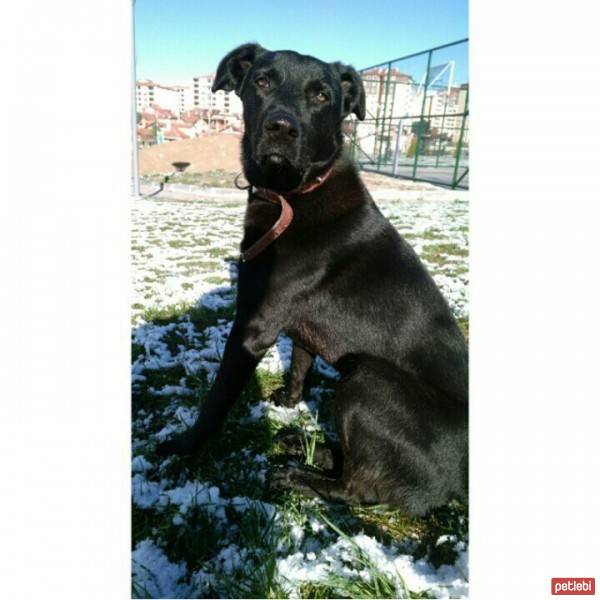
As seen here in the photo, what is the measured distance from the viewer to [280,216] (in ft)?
6.06

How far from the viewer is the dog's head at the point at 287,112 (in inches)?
73.8

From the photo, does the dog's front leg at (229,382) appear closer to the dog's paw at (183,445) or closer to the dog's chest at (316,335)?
the dog's paw at (183,445)

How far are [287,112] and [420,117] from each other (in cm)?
240

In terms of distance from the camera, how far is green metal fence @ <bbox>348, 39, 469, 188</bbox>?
1.90 m

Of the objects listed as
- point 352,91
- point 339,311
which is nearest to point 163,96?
point 352,91

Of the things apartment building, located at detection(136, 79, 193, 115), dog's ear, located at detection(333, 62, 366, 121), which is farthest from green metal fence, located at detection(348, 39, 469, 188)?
apartment building, located at detection(136, 79, 193, 115)

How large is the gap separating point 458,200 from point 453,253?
65.4 inches

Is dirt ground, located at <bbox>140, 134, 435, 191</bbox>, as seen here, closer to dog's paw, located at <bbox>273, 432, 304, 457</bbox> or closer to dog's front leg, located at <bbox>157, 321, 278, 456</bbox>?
dog's front leg, located at <bbox>157, 321, 278, 456</bbox>

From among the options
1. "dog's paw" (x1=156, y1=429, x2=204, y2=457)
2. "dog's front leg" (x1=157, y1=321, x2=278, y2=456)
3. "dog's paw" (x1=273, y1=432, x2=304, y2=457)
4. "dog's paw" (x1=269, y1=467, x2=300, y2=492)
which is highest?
"dog's front leg" (x1=157, y1=321, x2=278, y2=456)

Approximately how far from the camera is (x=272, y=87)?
200cm

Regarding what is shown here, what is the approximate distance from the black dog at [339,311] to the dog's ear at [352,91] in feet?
0.31

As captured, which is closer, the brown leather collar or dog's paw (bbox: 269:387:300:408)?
the brown leather collar

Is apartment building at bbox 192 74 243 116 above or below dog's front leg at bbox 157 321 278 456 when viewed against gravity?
above
